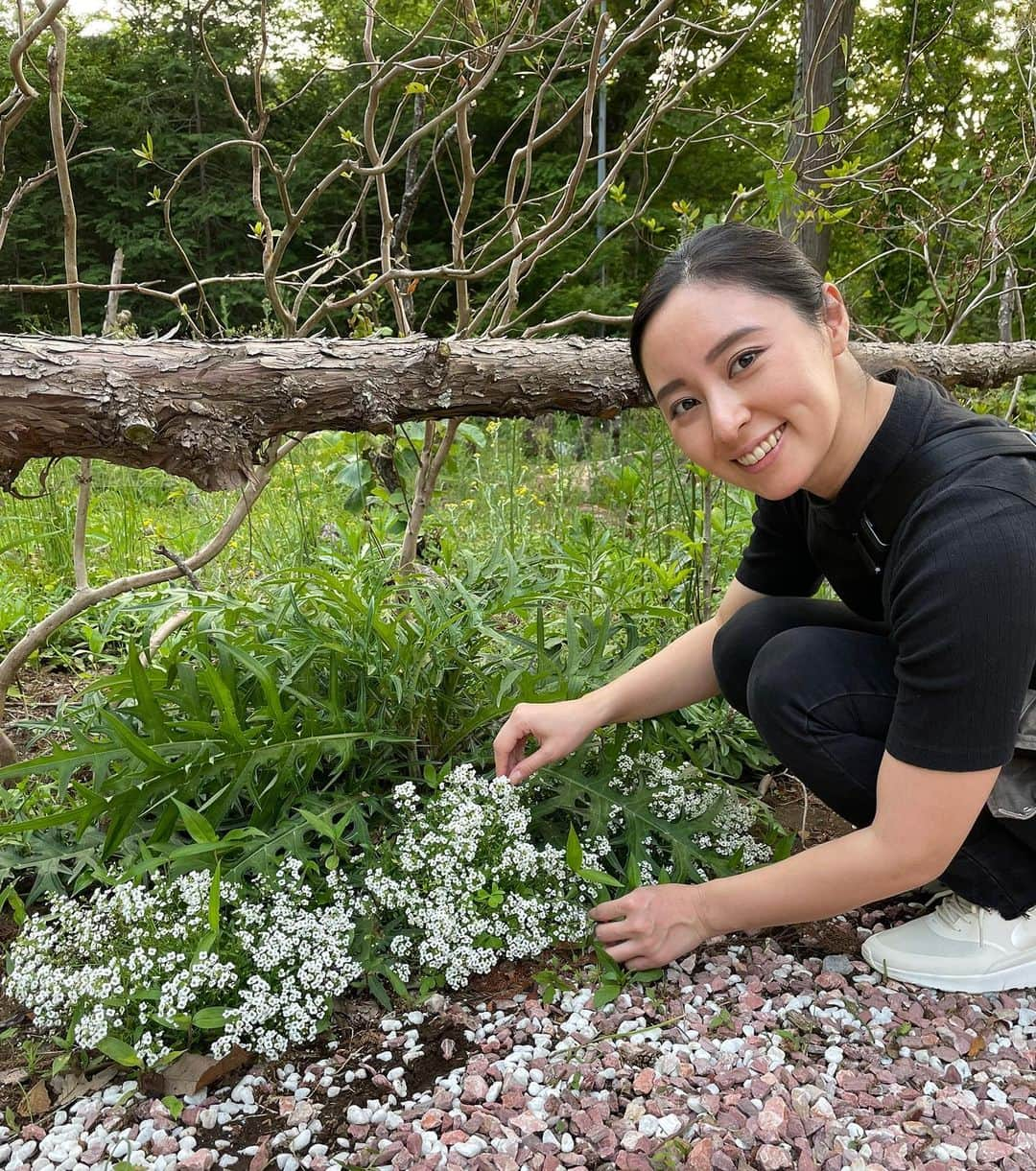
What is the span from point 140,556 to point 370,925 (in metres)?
2.35

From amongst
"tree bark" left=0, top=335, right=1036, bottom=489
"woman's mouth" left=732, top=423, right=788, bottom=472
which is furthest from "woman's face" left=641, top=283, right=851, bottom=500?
"tree bark" left=0, top=335, right=1036, bottom=489

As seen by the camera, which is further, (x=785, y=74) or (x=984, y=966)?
(x=785, y=74)

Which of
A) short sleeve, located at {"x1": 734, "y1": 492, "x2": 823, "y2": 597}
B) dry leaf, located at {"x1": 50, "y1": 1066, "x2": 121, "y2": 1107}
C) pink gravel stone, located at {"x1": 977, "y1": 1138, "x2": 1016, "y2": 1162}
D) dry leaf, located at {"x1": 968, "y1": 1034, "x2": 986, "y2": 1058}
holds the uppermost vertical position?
short sleeve, located at {"x1": 734, "y1": 492, "x2": 823, "y2": 597}

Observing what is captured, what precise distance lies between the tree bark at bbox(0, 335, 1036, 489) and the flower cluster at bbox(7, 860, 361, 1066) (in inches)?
28.9

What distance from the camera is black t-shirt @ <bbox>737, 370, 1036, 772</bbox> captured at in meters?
1.25

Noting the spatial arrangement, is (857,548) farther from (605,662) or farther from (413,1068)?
(413,1068)

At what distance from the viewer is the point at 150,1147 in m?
1.36

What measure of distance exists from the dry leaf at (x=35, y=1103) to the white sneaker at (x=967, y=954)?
1437mm

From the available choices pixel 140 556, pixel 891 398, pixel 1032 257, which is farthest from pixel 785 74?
pixel 891 398

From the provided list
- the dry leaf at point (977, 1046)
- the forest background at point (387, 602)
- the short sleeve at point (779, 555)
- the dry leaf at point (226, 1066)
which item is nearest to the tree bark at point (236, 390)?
the forest background at point (387, 602)

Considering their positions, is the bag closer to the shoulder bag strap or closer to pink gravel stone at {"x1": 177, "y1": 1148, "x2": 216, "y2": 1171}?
the shoulder bag strap

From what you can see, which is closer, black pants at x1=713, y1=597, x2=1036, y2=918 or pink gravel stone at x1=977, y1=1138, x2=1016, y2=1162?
pink gravel stone at x1=977, y1=1138, x2=1016, y2=1162

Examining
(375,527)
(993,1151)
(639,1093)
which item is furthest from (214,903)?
(375,527)

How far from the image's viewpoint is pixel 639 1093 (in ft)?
4.58
